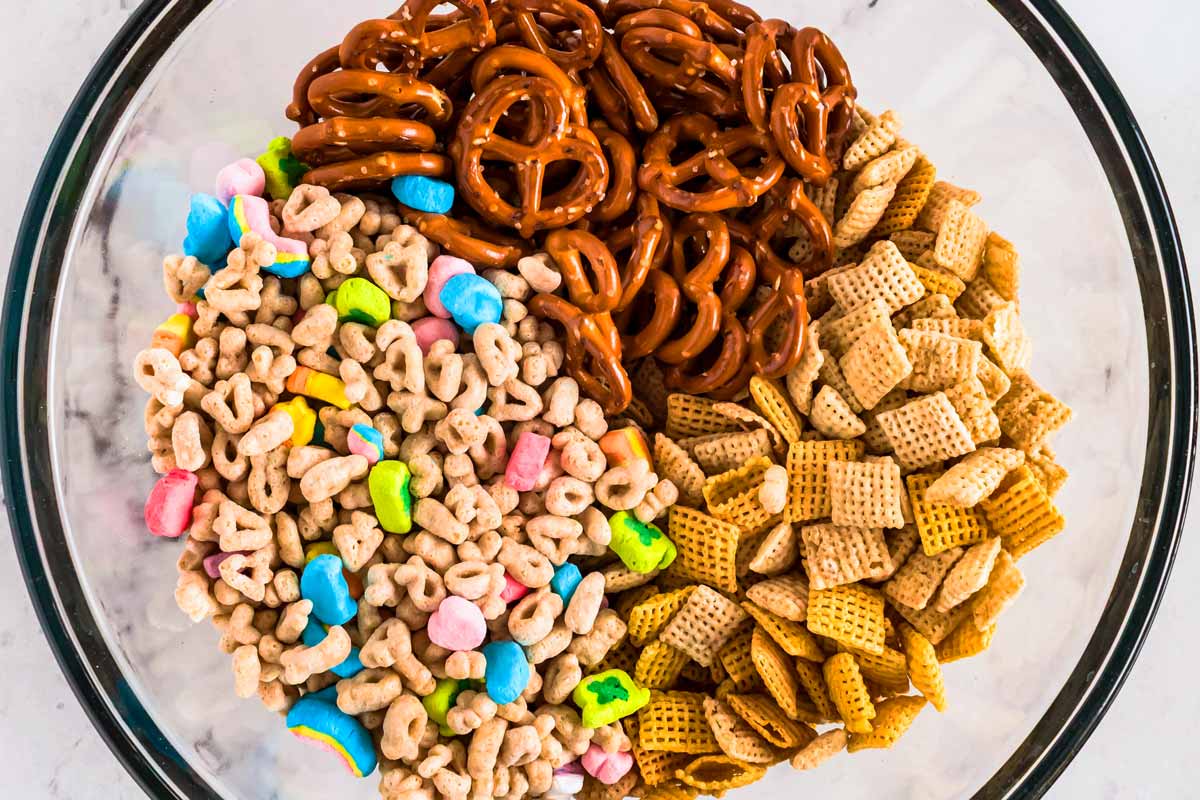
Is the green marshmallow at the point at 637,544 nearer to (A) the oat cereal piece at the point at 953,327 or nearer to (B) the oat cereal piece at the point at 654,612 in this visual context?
(B) the oat cereal piece at the point at 654,612

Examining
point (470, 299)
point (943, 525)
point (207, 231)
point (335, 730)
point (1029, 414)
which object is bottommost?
point (335, 730)

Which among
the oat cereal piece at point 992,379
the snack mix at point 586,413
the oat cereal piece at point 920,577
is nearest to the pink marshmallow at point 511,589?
the snack mix at point 586,413

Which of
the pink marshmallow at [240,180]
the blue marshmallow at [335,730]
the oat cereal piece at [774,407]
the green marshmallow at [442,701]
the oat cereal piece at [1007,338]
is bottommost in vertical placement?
the blue marshmallow at [335,730]

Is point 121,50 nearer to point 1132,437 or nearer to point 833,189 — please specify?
point 833,189

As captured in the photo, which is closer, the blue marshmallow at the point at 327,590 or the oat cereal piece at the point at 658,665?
the blue marshmallow at the point at 327,590

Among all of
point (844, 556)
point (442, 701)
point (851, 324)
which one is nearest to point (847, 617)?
point (844, 556)

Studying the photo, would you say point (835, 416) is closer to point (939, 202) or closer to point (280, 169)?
point (939, 202)
